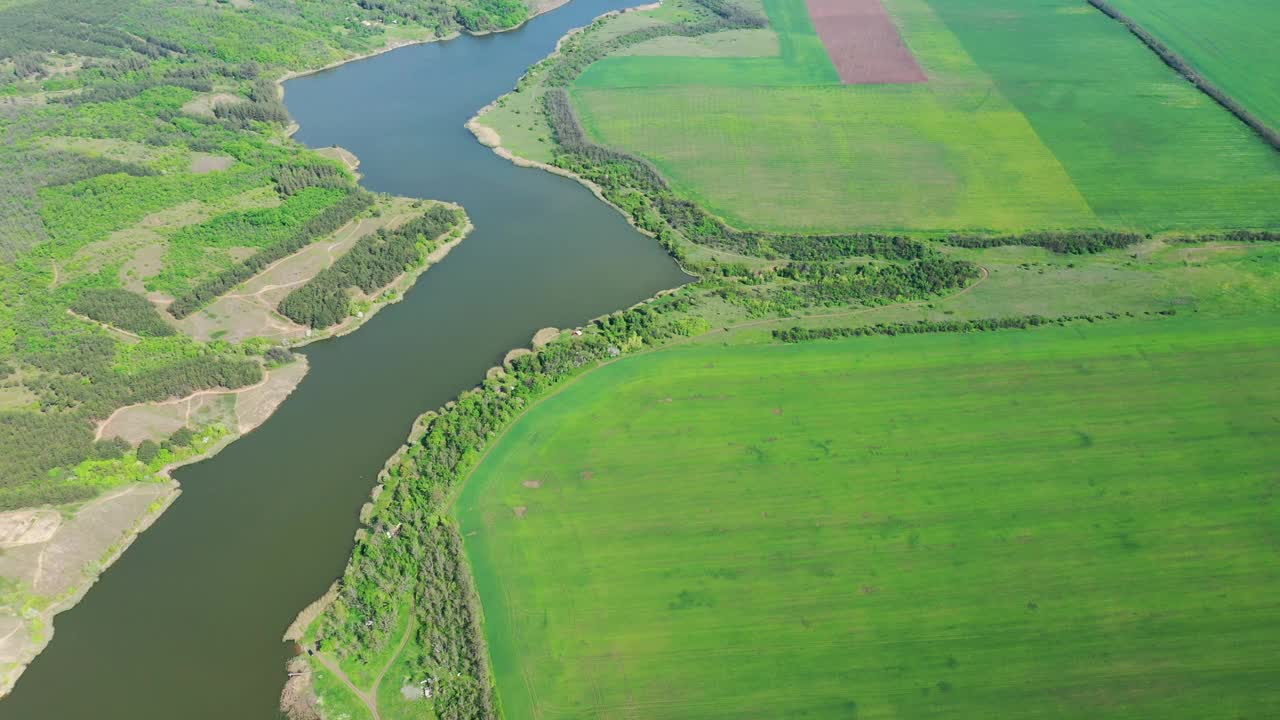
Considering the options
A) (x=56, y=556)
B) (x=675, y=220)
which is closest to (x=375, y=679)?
(x=56, y=556)

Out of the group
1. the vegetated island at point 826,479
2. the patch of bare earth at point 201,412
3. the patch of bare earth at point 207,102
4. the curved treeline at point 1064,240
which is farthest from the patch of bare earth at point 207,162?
the curved treeline at point 1064,240

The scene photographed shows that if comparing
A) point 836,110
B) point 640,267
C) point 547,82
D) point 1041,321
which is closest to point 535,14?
point 547,82

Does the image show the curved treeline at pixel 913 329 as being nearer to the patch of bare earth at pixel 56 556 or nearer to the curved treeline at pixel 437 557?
the curved treeline at pixel 437 557

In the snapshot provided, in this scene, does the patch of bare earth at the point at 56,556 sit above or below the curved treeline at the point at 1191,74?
below

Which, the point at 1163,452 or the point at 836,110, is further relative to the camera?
the point at 836,110

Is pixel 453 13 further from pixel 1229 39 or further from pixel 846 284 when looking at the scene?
pixel 1229 39

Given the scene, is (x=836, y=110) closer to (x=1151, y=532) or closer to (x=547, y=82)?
(x=547, y=82)
